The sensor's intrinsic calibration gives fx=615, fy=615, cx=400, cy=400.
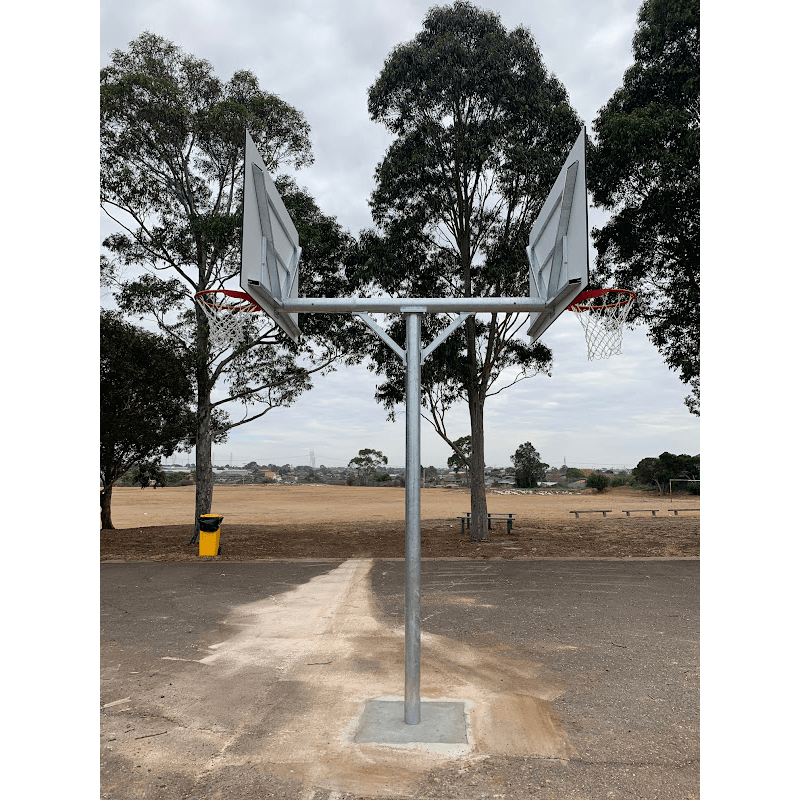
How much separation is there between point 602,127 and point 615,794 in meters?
11.6

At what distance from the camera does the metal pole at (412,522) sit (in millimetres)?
3998

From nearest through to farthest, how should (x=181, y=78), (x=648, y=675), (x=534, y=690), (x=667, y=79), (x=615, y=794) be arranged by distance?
(x=615, y=794), (x=534, y=690), (x=648, y=675), (x=667, y=79), (x=181, y=78)

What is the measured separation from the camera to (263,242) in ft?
13.5

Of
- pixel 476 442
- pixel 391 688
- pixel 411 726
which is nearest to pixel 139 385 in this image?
pixel 476 442

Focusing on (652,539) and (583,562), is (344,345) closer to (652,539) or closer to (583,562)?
(583,562)

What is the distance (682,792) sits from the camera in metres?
3.25

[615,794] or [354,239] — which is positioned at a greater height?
[354,239]

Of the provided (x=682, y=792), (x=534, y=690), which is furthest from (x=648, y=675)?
(x=682, y=792)

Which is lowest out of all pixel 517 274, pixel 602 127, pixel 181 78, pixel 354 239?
pixel 517 274

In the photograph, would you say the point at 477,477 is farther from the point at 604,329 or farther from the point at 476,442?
the point at 604,329

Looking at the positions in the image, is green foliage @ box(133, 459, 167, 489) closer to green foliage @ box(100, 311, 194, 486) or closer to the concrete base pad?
green foliage @ box(100, 311, 194, 486)

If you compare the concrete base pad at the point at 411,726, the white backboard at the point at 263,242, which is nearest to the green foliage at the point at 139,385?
the white backboard at the point at 263,242

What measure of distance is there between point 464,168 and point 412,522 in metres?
10.6

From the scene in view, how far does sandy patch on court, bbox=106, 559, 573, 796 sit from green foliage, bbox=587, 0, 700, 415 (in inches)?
372
